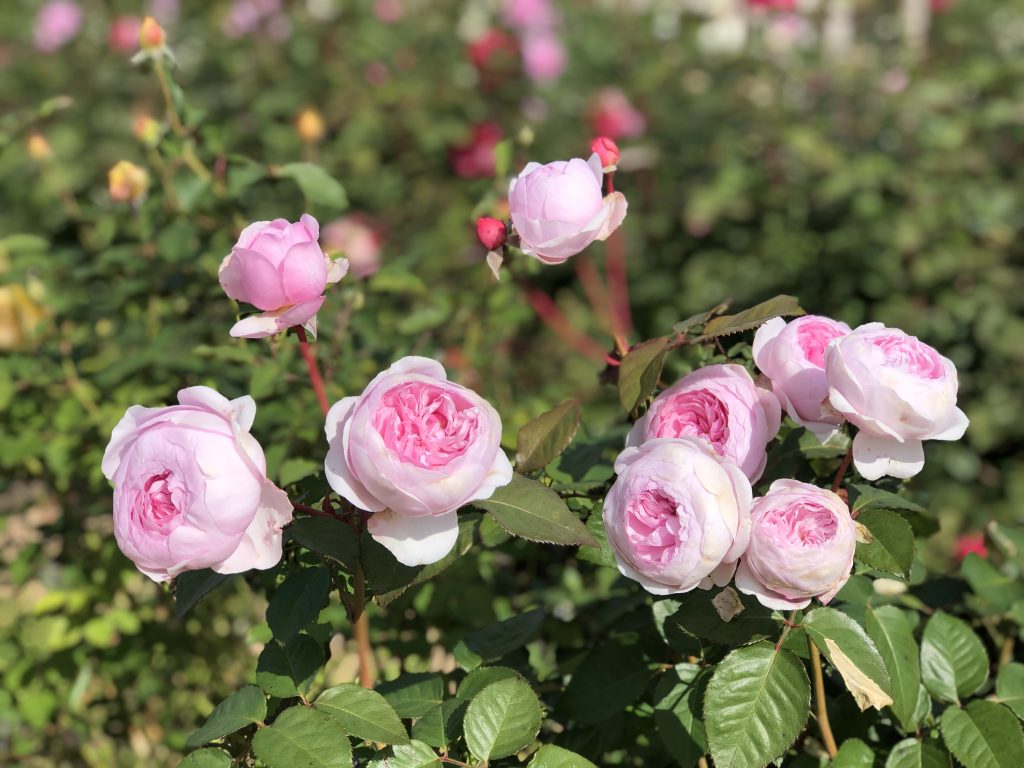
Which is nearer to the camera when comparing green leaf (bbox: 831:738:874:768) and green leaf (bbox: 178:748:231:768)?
green leaf (bbox: 178:748:231:768)

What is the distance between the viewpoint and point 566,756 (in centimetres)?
75

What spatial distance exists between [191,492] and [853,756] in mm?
597

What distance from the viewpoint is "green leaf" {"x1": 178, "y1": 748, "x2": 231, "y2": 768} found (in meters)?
0.75

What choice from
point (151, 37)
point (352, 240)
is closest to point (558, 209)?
point (151, 37)

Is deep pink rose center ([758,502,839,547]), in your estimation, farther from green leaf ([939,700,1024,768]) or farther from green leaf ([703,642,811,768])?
green leaf ([939,700,1024,768])

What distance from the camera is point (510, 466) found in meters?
0.72

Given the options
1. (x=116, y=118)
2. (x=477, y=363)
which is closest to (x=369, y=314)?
(x=477, y=363)

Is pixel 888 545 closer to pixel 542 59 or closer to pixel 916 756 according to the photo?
pixel 916 756

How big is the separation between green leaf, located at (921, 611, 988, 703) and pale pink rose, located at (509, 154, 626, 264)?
0.49m

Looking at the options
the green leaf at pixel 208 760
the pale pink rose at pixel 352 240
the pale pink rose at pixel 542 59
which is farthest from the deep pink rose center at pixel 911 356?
the pale pink rose at pixel 542 59

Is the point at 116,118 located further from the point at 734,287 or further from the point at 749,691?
the point at 749,691

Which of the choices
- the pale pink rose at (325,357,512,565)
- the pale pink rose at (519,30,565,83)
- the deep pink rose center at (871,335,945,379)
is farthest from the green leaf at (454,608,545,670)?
the pale pink rose at (519,30,565,83)

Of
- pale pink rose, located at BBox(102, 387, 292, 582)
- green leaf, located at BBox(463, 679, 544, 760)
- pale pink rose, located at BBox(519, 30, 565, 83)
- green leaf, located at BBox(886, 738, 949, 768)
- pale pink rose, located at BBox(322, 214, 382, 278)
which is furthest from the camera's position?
pale pink rose, located at BBox(519, 30, 565, 83)

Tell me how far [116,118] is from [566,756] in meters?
3.67
